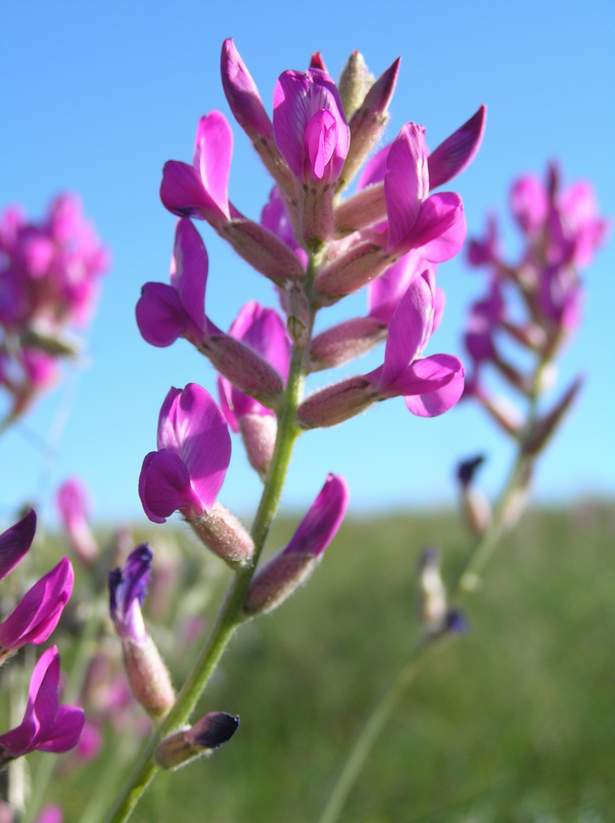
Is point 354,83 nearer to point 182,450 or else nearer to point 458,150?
point 458,150

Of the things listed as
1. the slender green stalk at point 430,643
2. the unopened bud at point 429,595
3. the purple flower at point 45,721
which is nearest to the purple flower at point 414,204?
the purple flower at point 45,721

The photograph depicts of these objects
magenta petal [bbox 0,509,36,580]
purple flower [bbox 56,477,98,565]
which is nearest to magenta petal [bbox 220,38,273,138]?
magenta petal [bbox 0,509,36,580]

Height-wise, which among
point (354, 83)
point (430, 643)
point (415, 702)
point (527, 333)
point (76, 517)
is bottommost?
point (415, 702)

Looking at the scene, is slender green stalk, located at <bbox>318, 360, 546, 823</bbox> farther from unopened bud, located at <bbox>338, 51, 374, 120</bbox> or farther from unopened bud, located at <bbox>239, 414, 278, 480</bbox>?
unopened bud, located at <bbox>338, 51, 374, 120</bbox>

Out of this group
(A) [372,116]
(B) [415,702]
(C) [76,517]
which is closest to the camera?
(A) [372,116]

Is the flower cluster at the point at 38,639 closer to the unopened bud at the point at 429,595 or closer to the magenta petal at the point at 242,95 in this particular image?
the magenta petal at the point at 242,95

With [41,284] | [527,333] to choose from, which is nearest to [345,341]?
[527,333]
